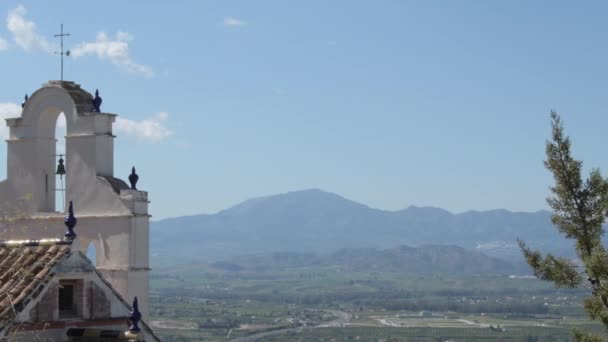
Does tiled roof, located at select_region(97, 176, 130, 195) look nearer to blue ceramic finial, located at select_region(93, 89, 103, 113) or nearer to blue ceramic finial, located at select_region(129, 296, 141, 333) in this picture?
blue ceramic finial, located at select_region(93, 89, 103, 113)

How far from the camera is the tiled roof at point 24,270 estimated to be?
483 inches

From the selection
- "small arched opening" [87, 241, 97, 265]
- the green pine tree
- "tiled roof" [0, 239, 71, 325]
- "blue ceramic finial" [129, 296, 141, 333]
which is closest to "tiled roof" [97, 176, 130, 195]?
"small arched opening" [87, 241, 97, 265]

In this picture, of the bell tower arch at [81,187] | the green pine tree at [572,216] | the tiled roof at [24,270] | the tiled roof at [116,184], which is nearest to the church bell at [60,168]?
the bell tower arch at [81,187]

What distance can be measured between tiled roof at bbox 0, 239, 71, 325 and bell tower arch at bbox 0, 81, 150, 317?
336 centimetres

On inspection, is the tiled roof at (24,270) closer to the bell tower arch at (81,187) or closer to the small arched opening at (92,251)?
the bell tower arch at (81,187)

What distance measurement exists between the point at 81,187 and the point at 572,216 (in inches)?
432

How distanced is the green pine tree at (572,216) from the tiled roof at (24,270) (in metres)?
12.3

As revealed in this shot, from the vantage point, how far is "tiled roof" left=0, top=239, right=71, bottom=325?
1226cm

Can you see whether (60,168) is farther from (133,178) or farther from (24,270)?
(24,270)

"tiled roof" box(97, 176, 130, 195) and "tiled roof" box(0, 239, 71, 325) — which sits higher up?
"tiled roof" box(97, 176, 130, 195)

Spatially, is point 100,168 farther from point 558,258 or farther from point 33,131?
point 558,258

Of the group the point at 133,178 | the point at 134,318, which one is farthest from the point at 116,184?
the point at 134,318

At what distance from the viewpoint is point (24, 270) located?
12562 mm

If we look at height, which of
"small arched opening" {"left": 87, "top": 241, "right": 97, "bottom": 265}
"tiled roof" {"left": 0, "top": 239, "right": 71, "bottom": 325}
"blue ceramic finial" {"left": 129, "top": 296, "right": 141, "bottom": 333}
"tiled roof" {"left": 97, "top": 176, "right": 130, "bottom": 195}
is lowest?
"blue ceramic finial" {"left": 129, "top": 296, "right": 141, "bottom": 333}
